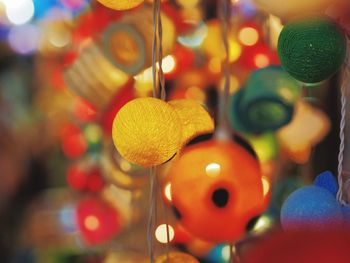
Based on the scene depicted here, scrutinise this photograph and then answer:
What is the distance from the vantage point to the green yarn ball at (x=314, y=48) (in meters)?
0.47

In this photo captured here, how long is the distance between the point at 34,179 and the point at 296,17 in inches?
50.5

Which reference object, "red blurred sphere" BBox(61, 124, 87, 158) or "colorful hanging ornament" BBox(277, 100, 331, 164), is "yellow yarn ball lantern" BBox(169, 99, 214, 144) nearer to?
"colorful hanging ornament" BBox(277, 100, 331, 164)

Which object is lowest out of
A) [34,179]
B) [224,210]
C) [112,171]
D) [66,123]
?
[34,179]

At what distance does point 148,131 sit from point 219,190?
84 mm

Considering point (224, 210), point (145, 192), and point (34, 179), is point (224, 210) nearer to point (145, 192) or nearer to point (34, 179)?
point (145, 192)

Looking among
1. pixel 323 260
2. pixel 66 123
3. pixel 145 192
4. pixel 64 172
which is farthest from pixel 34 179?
pixel 323 260

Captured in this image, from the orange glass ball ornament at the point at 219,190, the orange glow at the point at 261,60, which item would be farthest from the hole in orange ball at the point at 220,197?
the orange glow at the point at 261,60

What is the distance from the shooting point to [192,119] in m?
0.55

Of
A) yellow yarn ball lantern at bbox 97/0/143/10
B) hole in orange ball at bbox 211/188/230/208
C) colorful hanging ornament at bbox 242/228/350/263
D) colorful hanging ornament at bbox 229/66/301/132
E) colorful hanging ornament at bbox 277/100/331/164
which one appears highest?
yellow yarn ball lantern at bbox 97/0/143/10

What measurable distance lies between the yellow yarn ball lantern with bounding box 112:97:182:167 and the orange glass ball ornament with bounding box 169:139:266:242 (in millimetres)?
37

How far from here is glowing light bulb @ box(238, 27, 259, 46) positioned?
3.55 ft

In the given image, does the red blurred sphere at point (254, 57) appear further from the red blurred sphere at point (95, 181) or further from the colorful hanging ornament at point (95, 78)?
the red blurred sphere at point (95, 181)

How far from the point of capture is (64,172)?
1.63 metres

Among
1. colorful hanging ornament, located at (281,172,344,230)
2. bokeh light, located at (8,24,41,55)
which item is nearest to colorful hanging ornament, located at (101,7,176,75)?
colorful hanging ornament, located at (281,172,344,230)
